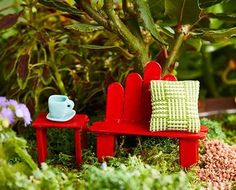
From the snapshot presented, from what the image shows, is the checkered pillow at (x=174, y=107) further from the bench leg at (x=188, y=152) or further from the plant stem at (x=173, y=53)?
the plant stem at (x=173, y=53)

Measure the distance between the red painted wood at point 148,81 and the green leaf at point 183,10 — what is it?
13 centimetres

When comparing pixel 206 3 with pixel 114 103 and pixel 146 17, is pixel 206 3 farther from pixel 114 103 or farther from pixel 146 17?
pixel 114 103

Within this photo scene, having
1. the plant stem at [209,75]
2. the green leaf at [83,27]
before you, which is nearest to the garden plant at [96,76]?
the green leaf at [83,27]

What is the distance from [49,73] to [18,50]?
12 centimetres

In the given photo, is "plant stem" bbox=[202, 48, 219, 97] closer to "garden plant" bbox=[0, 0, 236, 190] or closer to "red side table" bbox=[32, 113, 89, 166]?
"garden plant" bbox=[0, 0, 236, 190]

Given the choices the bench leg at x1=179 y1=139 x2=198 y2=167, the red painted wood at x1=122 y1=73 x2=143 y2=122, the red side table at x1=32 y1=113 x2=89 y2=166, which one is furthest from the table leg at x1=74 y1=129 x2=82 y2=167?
the bench leg at x1=179 y1=139 x2=198 y2=167

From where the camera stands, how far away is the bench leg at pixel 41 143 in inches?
51.5

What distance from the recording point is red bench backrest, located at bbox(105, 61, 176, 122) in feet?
4.29

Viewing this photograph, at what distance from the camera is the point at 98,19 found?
4.42ft

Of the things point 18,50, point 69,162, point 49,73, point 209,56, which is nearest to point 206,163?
point 69,162

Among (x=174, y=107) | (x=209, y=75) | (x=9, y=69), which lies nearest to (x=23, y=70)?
(x=9, y=69)

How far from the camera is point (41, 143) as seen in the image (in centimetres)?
132

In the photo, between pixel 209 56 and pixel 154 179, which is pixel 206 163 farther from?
pixel 209 56

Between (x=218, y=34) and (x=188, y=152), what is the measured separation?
0.26 metres
